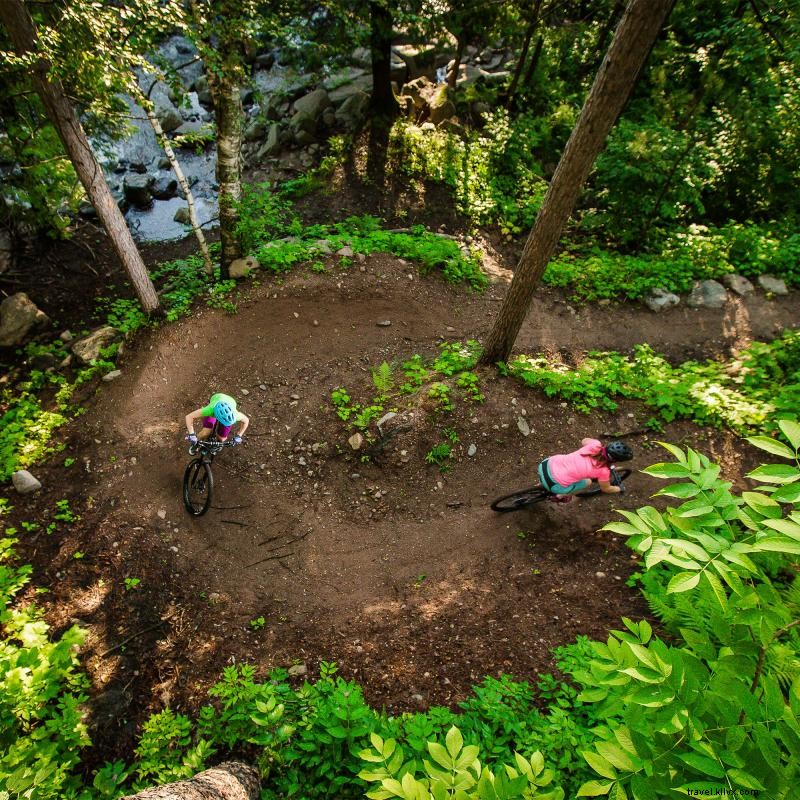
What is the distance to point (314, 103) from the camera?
18.1 m

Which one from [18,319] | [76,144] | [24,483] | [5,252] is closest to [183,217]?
[5,252]

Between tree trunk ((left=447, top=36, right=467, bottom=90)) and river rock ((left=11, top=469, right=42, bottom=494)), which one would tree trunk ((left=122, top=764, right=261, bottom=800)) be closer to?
river rock ((left=11, top=469, right=42, bottom=494))

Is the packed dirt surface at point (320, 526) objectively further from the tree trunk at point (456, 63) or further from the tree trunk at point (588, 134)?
the tree trunk at point (456, 63)

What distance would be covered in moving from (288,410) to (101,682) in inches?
217

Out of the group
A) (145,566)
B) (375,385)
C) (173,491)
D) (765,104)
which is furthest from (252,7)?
(765,104)

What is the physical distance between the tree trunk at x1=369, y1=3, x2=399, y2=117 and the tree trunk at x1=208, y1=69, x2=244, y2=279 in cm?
509

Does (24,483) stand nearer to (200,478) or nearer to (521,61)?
(200,478)

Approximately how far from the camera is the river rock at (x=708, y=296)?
12219mm

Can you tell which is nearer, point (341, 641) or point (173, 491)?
point (341, 641)

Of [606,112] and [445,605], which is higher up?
A: [606,112]

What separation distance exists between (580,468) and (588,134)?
5.04 meters

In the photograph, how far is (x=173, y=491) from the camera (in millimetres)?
8383

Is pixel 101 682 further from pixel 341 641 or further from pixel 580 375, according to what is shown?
pixel 580 375

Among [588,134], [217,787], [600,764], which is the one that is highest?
[588,134]
